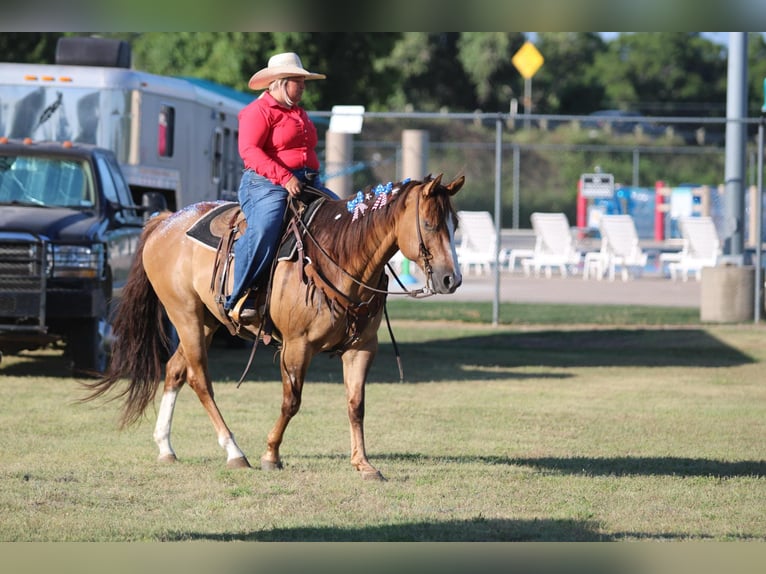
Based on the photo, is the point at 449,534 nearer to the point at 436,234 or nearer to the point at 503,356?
the point at 436,234

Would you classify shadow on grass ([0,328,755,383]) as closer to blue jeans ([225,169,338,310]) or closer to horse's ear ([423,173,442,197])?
blue jeans ([225,169,338,310])

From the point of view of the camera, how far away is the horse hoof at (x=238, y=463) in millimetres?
8812

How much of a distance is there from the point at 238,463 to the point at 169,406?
77cm

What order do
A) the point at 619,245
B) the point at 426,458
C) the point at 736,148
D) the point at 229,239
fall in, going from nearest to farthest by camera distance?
the point at 229,239 → the point at 426,458 → the point at 736,148 → the point at 619,245

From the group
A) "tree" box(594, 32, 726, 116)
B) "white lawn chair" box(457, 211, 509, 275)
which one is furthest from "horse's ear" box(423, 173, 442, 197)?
"tree" box(594, 32, 726, 116)

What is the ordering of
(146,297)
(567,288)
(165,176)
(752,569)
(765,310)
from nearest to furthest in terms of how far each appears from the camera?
(752,569) < (146,297) < (165,176) < (765,310) < (567,288)

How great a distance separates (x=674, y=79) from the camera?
264ft

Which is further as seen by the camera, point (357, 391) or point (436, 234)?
point (357, 391)

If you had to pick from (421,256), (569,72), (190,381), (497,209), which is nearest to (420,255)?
(421,256)

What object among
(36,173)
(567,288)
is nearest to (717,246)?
(567,288)

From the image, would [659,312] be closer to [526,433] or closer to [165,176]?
[165,176]

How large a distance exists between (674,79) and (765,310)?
61921mm

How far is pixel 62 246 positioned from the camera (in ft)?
42.6

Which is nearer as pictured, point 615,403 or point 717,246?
point 615,403
